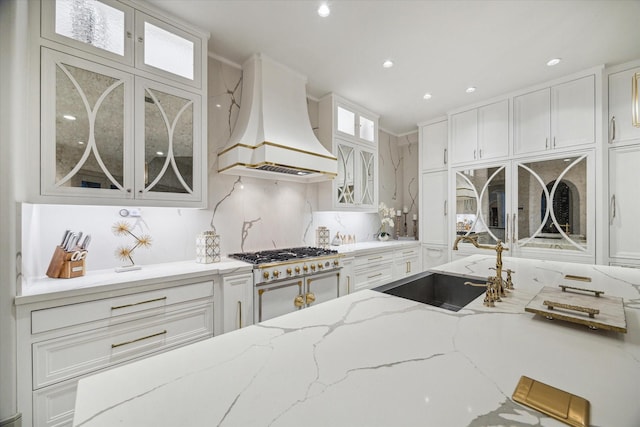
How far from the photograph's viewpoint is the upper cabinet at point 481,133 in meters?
3.11

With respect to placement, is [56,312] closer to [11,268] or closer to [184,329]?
[11,268]

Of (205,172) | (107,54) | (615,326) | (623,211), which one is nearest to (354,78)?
(205,172)

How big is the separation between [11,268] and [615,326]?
2377 mm

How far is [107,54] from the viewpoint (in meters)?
1.62

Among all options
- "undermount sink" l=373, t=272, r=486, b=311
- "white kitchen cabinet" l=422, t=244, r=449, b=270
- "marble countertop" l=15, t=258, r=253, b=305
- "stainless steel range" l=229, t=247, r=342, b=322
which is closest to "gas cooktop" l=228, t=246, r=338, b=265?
"stainless steel range" l=229, t=247, r=342, b=322

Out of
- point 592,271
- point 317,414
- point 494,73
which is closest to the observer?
point 317,414

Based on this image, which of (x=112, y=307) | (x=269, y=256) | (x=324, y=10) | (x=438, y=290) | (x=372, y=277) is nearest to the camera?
(x=112, y=307)

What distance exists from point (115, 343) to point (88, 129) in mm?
1260

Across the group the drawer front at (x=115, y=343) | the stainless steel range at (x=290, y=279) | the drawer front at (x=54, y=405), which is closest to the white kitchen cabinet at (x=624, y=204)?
the stainless steel range at (x=290, y=279)

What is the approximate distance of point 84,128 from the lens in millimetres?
1535

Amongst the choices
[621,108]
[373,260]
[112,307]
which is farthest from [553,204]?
[112,307]

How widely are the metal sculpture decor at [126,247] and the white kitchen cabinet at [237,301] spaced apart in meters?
0.63

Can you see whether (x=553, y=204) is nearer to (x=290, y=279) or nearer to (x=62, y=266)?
(x=290, y=279)

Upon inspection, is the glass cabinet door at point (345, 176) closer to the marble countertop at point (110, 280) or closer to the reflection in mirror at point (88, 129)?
the marble countertop at point (110, 280)
